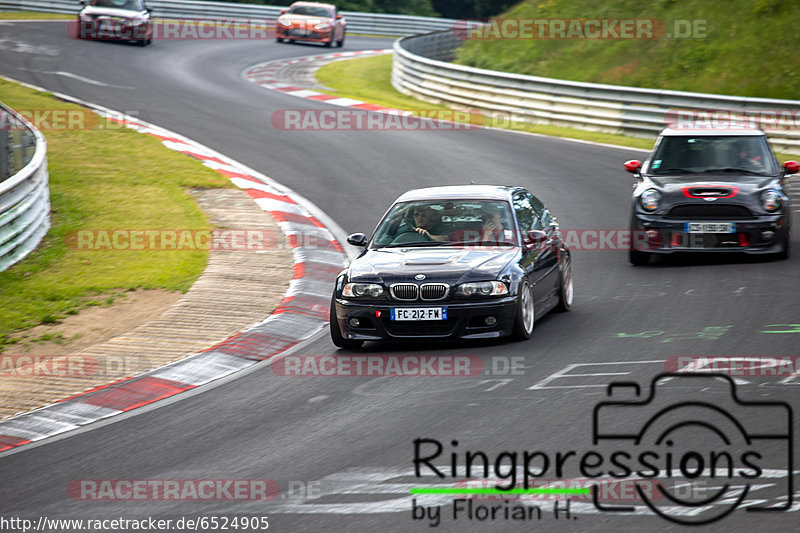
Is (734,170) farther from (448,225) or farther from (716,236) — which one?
(448,225)

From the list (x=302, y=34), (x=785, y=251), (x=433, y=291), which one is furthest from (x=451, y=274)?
(x=302, y=34)

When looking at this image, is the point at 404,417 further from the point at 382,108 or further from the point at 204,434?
the point at 382,108

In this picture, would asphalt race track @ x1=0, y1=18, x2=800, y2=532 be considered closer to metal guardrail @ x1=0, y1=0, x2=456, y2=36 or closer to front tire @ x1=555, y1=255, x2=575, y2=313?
front tire @ x1=555, y1=255, x2=575, y2=313

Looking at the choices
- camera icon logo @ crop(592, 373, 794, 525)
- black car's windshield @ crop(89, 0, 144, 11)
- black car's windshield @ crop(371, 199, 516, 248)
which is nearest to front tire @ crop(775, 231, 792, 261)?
black car's windshield @ crop(371, 199, 516, 248)

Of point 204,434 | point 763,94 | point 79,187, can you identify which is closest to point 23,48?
point 79,187

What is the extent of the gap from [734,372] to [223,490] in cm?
429

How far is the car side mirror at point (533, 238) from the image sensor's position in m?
10.5

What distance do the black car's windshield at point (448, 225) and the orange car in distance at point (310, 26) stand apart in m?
32.3

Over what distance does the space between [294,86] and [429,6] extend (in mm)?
33441

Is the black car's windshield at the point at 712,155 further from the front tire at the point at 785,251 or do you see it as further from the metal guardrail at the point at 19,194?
the metal guardrail at the point at 19,194

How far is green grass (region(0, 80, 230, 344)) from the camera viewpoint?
12.3 meters

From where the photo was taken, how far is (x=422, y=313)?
9.55m

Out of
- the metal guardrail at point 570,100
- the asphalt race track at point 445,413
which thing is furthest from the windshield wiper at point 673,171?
the metal guardrail at point 570,100

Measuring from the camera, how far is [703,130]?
14.2 m
